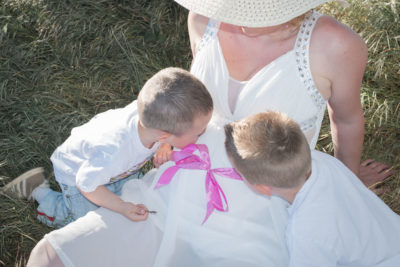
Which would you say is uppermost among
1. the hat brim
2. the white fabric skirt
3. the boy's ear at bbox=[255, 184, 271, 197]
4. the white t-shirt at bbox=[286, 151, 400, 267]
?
the hat brim

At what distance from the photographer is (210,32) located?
6.41 feet

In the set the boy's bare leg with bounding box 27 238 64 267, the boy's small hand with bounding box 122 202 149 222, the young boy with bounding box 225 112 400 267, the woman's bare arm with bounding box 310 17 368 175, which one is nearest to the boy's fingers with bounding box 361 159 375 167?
the woman's bare arm with bounding box 310 17 368 175

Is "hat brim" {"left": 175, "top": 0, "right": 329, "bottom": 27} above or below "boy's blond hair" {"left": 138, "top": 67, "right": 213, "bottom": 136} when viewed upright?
above

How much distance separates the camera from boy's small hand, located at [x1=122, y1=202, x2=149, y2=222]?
5.73 feet

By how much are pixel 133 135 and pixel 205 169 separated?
0.39 meters

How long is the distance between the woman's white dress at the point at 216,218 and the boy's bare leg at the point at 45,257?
2 centimetres

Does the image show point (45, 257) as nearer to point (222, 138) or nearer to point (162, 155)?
point (162, 155)

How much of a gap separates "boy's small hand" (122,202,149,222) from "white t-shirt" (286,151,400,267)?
1.96ft

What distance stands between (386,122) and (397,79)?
12.5 inches

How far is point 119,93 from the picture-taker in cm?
319

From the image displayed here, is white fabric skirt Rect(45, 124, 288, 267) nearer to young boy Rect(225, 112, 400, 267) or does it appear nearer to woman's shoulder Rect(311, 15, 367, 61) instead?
young boy Rect(225, 112, 400, 267)

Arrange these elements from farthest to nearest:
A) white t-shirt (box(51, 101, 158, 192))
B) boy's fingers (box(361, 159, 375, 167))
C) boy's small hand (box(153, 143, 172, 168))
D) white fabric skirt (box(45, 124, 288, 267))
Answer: boy's fingers (box(361, 159, 375, 167)), boy's small hand (box(153, 143, 172, 168)), white t-shirt (box(51, 101, 158, 192)), white fabric skirt (box(45, 124, 288, 267))

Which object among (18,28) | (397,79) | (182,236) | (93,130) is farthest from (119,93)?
(397,79)

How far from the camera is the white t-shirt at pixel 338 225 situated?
1522mm
